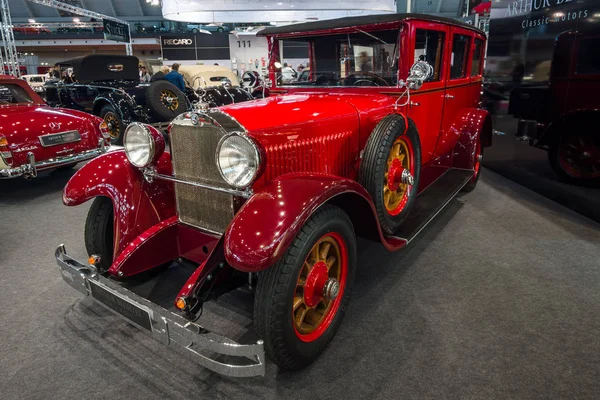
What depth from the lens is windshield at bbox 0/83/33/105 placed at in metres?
5.22

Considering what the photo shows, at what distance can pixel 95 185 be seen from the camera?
2336 millimetres

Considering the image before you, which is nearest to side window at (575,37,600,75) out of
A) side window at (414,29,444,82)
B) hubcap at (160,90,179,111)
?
side window at (414,29,444,82)

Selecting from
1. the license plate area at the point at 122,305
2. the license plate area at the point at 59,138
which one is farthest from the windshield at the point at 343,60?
the license plate area at the point at 59,138

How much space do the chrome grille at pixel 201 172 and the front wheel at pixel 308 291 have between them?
0.54 metres

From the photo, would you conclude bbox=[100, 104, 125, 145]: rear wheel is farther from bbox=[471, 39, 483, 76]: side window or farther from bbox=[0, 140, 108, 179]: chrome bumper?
bbox=[471, 39, 483, 76]: side window

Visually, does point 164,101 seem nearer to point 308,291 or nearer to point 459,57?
point 459,57

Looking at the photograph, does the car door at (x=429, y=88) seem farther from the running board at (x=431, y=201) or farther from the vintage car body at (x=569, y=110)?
the vintage car body at (x=569, y=110)

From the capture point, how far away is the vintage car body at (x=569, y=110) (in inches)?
166

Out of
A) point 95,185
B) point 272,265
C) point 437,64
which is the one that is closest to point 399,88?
point 437,64

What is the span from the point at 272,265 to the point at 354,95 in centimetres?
167

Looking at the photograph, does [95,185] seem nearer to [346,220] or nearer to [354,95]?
[346,220]

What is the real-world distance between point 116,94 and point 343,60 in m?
5.55

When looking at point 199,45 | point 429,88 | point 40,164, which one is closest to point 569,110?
point 429,88

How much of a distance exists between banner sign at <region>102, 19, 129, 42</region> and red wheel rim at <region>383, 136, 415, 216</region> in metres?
12.6
